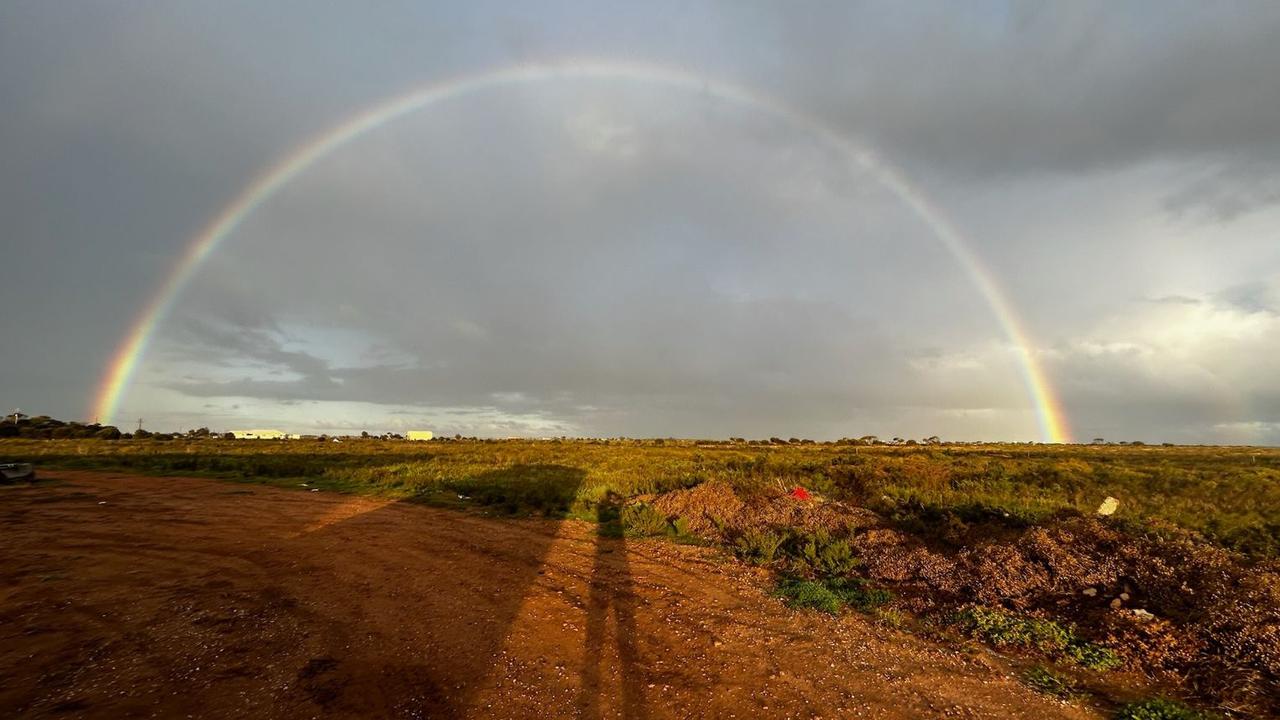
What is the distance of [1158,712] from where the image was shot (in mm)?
6445

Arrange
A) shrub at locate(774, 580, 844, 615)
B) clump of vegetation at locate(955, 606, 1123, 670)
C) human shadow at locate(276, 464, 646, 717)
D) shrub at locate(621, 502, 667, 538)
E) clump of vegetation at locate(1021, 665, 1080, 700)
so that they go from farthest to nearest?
shrub at locate(621, 502, 667, 538)
shrub at locate(774, 580, 844, 615)
clump of vegetation at locate(955, 606, 1123, 670)
clump of vegetation at locate(1021, 665, 1080, 700)
human shadow at locate(276, 464, 646, 717)

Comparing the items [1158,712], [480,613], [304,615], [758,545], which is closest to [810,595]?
Answer: [758,545]

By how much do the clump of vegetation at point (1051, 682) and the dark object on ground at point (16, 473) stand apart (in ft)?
121

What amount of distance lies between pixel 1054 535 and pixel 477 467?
29567 millimetres

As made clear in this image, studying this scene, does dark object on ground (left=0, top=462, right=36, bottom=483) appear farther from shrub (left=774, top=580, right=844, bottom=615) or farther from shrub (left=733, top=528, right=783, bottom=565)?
shrub (left=774, top=580, right=844, bottom=615)

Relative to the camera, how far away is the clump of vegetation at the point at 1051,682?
7.04m

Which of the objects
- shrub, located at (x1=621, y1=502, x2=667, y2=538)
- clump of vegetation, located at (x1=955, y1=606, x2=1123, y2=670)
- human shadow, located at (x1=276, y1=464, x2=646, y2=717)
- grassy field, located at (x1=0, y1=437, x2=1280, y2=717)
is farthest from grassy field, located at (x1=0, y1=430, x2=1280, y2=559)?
clump of vegetation, located at (x1=955, y1=606, x2=1123, y2=670)

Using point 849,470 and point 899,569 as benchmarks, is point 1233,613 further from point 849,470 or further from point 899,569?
point 849,470

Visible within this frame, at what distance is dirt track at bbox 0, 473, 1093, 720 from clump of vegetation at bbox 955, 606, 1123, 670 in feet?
3.63

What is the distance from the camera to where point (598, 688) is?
6.89 m

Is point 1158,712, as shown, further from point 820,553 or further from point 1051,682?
point 820,553

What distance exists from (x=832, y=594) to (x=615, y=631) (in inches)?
172

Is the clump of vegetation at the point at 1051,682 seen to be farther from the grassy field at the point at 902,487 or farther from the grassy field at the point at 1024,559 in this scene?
the grassy field at the point at 902,487

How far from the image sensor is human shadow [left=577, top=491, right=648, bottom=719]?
6602mm
